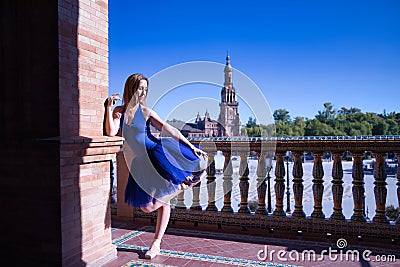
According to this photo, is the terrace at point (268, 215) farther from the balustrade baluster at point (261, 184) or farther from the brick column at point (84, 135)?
the brick column at point (84, 135)

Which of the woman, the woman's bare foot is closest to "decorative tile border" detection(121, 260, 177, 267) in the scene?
the woman's bare foot

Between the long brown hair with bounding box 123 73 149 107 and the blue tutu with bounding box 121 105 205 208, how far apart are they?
0.62 feet

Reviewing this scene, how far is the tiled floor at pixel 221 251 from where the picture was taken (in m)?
3.39

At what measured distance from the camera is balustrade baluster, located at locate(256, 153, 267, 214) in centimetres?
438

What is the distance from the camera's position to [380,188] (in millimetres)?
3859

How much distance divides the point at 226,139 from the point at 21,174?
103 inches

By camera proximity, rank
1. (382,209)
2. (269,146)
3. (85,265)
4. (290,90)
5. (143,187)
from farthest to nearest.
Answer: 1. (290,90)
2. (269,146)
3. (382,209)
4. (143,187)
5. (85,265)

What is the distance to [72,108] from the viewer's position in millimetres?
3010

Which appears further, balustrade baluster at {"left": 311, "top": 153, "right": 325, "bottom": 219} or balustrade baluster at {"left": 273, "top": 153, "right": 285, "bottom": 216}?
balustrade baluster at {"left": 273, "top": 153, "right": 285, "bottom": 216}

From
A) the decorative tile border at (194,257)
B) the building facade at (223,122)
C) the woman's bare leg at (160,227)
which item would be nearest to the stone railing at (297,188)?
the building facade at (223,122)

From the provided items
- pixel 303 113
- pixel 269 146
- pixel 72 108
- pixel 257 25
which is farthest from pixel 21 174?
pixel 303 113

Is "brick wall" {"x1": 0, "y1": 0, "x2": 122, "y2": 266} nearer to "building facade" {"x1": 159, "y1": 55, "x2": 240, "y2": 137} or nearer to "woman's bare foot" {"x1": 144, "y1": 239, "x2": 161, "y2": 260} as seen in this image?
"woman's bare foot" {"x1": 144, "y1": 239, "x2": 161, "y2": 260}

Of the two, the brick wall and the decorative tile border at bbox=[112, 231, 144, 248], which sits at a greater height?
the brick wall

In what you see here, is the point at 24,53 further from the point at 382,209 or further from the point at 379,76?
the point at 379,76
